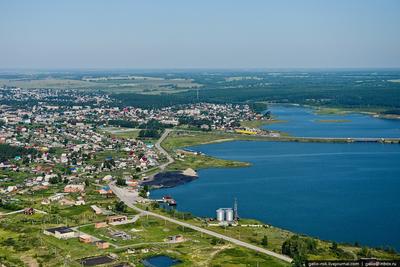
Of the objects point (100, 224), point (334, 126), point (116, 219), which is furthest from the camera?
point (334, 126)

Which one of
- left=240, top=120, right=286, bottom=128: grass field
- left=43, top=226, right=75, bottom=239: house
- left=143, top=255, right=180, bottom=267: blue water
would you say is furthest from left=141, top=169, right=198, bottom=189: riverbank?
left=240, top=120, right=286, bottom=128: grass field

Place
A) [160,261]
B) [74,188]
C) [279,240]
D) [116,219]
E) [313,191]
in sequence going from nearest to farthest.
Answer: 1. [160,261]
2. [279,240]
3. [116,219]
4. [313,191]
5. [74,188]

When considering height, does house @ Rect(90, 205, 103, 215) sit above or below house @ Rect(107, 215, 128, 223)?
below

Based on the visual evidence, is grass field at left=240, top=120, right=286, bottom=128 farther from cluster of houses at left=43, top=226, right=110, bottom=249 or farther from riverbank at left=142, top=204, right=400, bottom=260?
cluster of houses at left=43, top=226, right=110, bottom=249

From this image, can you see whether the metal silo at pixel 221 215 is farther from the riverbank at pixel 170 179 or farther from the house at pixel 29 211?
the house at pixel 29 211

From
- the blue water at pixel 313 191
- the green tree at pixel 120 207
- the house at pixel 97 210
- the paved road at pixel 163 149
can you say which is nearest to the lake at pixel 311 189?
the blue water at pixel 313 191

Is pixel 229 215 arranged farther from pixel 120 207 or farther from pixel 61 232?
pixel 61 232

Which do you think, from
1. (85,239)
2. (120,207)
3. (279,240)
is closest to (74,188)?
(120,207)
